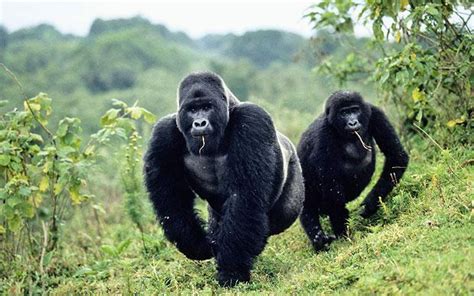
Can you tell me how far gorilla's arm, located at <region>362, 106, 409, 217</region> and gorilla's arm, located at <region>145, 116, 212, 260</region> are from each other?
1.44m

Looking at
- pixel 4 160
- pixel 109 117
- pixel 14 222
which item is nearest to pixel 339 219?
pixel 109 117

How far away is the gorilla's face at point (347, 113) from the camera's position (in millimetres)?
5430

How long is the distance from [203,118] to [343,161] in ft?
5.17

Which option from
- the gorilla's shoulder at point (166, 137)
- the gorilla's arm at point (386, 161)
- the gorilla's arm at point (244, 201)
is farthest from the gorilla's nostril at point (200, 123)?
the gorilla's arm at point (386, 161)

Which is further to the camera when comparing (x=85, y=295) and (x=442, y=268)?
(x=85, y=295)

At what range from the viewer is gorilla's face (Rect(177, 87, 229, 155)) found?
4434 mm

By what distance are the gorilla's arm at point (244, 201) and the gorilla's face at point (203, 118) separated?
121 mm

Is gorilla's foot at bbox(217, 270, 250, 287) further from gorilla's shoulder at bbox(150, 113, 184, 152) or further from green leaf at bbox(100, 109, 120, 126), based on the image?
green leaf at bbox(100, 109, 120, 126)

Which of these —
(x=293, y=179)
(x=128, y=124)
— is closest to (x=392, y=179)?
(x=293, y=179)

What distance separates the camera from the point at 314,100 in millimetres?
23672

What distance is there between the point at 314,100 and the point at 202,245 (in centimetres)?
1926

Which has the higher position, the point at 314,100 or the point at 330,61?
the point at 330,61

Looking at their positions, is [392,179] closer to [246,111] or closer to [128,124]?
[246,111]

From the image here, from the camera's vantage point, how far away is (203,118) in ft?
14.5
